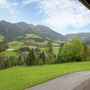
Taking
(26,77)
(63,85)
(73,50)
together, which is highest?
(73,50)

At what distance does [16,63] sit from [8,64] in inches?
250

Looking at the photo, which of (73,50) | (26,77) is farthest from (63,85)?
(73,50)

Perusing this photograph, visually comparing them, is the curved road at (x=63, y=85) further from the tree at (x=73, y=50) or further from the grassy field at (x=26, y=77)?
the tree at (x=73, y=50)

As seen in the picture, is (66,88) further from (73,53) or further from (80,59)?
(80,59)

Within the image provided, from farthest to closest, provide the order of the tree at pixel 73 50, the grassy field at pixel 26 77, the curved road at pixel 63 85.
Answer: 1. the tree at pixel 73 50
2. the grassy field at pixel 26 77
3. the curved road at pixel 63 85

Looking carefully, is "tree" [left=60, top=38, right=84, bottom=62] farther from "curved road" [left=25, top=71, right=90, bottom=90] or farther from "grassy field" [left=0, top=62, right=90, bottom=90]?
"curved road" [left=25, top=71, right=90, bottom=90]

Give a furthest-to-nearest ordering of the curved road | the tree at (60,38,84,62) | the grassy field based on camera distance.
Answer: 1. the tree at (60,38,84,62)
2. the grassy field
3. the curved road

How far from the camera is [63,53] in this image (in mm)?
47250

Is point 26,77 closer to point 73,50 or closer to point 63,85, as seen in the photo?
point 63,85

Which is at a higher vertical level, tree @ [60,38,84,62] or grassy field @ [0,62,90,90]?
tree @ [60,38,84,62]

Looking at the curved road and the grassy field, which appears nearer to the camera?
the curved road

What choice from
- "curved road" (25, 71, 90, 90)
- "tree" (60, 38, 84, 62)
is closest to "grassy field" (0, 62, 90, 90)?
"curved road" (25, 71, 90, 90)

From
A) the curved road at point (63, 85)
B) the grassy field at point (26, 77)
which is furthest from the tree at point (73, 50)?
the curved road at point (63, 85)

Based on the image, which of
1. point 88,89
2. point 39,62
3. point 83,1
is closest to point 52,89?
point 88,89
